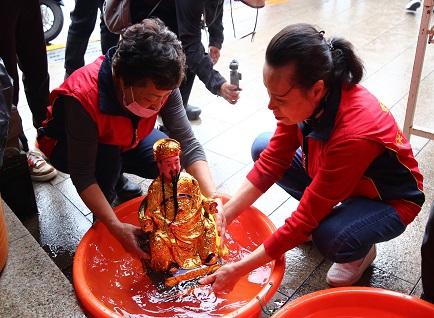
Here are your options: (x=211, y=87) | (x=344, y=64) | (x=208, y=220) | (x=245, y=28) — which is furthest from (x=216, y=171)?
(x=245, y=28)

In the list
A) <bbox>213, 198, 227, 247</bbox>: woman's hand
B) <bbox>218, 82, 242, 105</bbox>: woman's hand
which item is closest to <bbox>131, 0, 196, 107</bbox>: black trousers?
<bbox>218, 82, 242, 105</bbox>: woman's hand

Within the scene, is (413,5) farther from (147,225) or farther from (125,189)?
(147,225)

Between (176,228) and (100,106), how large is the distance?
0.61 metres

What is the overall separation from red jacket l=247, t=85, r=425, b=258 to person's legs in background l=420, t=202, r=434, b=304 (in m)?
0.24

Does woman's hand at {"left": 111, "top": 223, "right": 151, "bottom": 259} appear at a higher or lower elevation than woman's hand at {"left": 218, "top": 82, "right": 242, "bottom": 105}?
lower

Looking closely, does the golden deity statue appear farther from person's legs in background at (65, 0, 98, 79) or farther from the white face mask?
person's legs in background at (65, 0, 98, 79)

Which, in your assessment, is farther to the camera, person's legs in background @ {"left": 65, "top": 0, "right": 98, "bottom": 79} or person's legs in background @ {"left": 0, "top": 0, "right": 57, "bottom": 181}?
person's legs in background @ {"left": 65, "top": 0, "right": 98, "bottom": 79}

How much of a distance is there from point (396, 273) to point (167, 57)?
4.96ft

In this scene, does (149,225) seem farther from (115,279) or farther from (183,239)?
(115,279)

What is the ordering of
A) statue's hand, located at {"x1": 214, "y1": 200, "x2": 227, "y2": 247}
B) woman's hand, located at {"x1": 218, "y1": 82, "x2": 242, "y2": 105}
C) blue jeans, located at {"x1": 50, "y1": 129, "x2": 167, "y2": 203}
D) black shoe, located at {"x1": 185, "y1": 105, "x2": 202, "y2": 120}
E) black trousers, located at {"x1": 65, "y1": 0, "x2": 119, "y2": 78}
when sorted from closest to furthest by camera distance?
statue's hand, located at {"x1": 214, "y1": 200, "x2": 227, "y2": 247} → blue jeans, located at {"x1": 50, "y1": 129, "x2": 167, "y2": 203} → woman's hand, located at {"x1": 218, "y1": 82, "x2": 242, "y2": 105} → black trousers, located at {"x1": 65, "y1": 0, "x2": 119, "y2": 78} → black shoe, located at {"x1": 185, "y1": 105, "x2": 202, "y2": 120}

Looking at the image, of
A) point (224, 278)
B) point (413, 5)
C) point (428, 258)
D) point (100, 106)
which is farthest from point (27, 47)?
point (413, 5)

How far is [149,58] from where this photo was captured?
1.80m

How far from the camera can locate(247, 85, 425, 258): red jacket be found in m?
1.76

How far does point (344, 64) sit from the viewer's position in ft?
5.86
